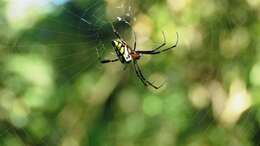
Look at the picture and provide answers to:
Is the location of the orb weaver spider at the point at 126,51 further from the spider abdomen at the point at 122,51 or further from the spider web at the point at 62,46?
the spider web at the point at 62,46

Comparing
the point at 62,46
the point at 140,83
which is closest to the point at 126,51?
the point at 140,83

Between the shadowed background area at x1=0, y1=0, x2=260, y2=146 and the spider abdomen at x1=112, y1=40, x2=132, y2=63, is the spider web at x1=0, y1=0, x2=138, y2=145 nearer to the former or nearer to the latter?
the shadowed background area at x1=0, y1=0, x2=260, y2=146

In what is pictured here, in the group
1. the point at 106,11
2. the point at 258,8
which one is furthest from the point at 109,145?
the point at 258,8

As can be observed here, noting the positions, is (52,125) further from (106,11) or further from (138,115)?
(106,11)

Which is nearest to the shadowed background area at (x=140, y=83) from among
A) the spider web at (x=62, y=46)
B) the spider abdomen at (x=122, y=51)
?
the spider web at (x=62, y=46)

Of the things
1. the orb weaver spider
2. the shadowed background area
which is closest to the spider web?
the shadowed background area

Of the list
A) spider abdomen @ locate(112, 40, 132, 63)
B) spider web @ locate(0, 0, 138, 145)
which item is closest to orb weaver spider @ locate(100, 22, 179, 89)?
spider abdomen @ locate(112, 40, 132, 63)

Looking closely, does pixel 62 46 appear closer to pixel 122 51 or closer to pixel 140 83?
pixel 140 83

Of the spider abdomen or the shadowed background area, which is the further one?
the shadowed background area
